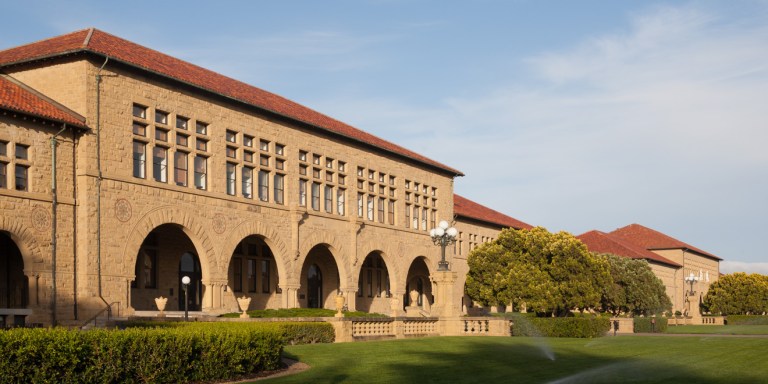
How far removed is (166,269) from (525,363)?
23.8 meters

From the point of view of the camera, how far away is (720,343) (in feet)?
107

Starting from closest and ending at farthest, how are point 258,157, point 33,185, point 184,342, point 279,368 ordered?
point 184,342 → point 279,368 → point 33,185 → point 258,157

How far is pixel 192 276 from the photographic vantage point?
1725 inches

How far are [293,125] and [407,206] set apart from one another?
1445cm

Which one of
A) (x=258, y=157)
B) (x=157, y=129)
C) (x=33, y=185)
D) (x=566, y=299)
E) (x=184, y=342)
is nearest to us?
(x=184, y=342)

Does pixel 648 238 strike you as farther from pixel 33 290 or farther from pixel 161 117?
pixel 33 290

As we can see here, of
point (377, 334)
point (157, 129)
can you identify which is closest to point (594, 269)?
point (377, 334)

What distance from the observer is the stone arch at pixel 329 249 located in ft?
154

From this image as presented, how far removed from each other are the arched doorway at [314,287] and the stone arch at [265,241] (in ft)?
25.2

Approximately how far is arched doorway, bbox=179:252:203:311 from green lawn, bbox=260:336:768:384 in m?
16.8

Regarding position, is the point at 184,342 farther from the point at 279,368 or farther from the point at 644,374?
the point at 644,374

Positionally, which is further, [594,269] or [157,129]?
[594,269]

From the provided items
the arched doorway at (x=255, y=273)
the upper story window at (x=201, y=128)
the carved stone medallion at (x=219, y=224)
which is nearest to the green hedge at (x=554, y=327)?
the arched doorway at (x=255, y=273)

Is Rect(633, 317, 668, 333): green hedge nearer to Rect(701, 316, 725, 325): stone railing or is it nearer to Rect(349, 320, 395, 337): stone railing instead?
Rect(701, 316, 725, 325): stone railing
